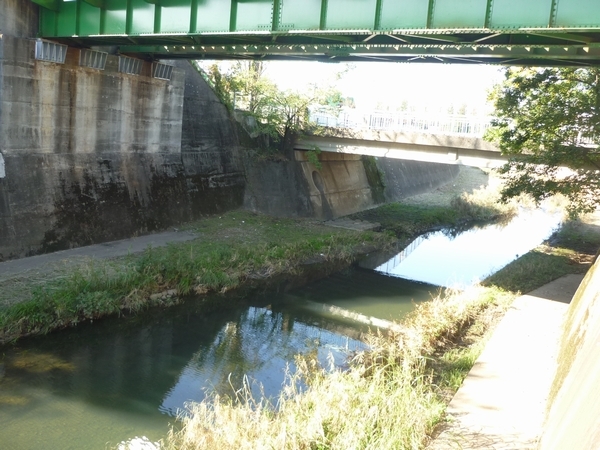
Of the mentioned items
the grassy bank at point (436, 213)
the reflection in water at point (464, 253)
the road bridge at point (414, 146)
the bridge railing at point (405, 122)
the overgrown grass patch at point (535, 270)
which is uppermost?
the bridge railing at point (405, 122)

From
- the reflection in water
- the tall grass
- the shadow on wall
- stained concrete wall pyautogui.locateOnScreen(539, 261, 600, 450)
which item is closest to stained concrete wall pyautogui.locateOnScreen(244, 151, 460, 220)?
the shadow on wall

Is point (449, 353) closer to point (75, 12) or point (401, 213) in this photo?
point (75, 12)

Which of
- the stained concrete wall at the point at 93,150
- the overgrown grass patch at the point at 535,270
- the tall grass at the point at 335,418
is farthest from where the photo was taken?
the overgrown grass patch at the point at 535,270

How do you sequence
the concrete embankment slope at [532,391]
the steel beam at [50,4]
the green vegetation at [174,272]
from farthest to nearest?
1. the steel beam at [50,4]
2. the green vegetation at [174,272]
3. the concrete embankment slope at [532,391]

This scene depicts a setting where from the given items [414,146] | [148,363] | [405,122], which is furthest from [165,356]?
[405,122]

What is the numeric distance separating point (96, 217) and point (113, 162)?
6.86 ft

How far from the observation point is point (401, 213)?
96.1ft

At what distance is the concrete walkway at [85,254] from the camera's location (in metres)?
13.8

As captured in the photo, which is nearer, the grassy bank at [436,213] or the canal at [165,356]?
the canal at [165,356]

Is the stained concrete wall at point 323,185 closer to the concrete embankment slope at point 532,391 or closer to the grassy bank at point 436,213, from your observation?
the grassy bank at point 436,213

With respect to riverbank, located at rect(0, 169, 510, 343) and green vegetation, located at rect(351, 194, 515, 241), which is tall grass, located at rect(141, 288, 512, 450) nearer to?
riverbank, located at rect(0, 169, 510, 343)

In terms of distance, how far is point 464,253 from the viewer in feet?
77.1

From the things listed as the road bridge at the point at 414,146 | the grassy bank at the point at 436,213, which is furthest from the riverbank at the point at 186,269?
the road bridge at the point at 414,146

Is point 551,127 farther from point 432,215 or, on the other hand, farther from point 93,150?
point 93,150
